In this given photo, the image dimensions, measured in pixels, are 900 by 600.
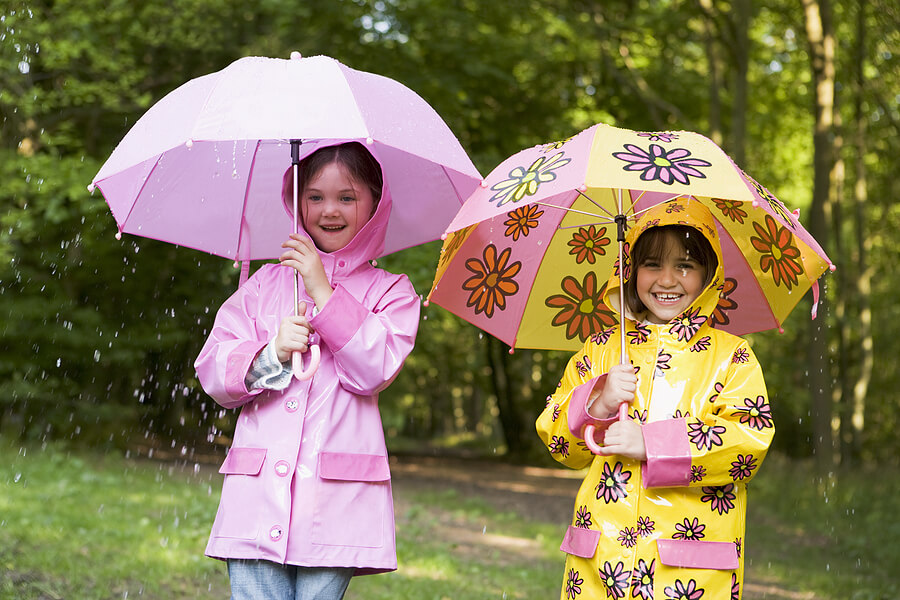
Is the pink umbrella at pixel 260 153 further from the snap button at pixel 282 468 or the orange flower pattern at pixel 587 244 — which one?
the snap button at pixel 282 468

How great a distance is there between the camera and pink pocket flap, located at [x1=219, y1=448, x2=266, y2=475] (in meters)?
2.98

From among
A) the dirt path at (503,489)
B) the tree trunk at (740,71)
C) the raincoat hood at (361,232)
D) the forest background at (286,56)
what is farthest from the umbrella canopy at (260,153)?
the tree trunk at (740,71)

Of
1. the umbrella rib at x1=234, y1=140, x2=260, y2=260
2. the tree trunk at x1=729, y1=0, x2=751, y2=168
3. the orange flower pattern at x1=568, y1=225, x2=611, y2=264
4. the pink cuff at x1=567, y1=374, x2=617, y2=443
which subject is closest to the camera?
the pink cuff at x1=567, y1=374, x2=617, y2=443

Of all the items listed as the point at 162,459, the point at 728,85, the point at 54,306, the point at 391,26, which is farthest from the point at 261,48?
the point at 728,85

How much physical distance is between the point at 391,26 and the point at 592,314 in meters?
10.8

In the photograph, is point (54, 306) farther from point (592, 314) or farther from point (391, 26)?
point (592, 314)

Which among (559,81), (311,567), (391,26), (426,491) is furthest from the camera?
(559,81)

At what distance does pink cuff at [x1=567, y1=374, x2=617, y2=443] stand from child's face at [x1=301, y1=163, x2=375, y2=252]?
0.91 metres

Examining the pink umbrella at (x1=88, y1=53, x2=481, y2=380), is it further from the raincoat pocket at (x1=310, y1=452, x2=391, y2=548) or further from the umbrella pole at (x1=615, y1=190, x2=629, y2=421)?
the raincoat pocket at (x1=310, y1=452, x2=391, y2=548)

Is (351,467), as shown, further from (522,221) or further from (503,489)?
(503,489)

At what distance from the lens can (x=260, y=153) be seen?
381 centimetres

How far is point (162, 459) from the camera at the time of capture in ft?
47.0

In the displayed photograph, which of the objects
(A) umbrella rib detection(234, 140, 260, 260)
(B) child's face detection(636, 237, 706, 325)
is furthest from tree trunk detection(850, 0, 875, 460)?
(A) umbrella rib detection(234, 140, 260, 260)

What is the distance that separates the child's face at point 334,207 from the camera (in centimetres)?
331
